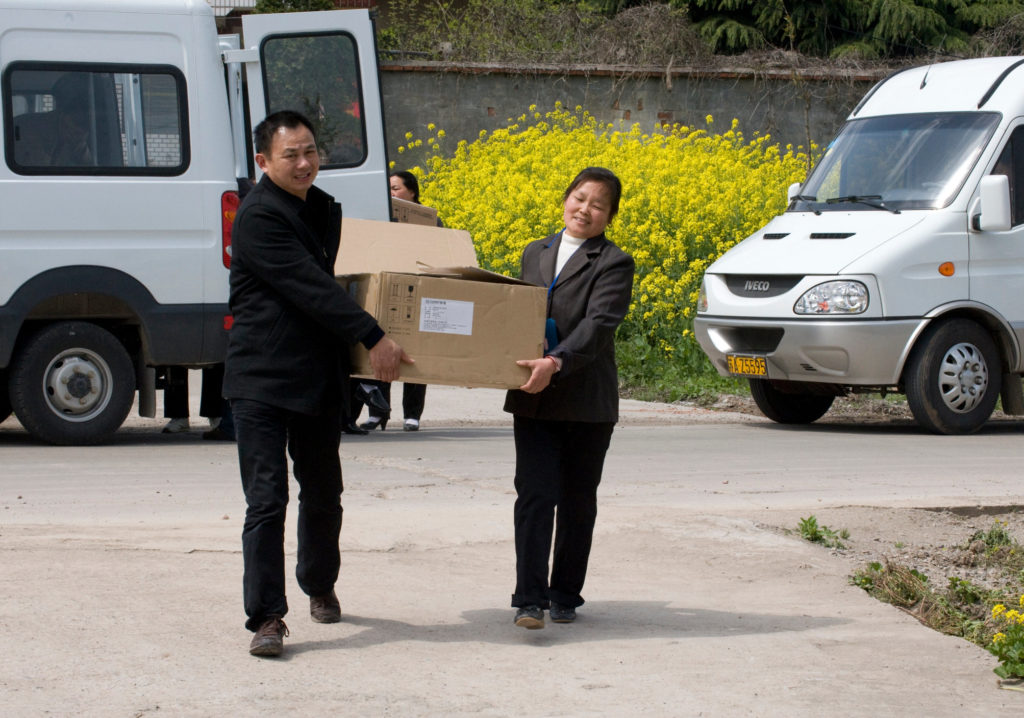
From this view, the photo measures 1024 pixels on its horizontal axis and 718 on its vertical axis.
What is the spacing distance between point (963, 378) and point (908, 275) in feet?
2.95

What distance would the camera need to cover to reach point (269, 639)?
15.5 ft

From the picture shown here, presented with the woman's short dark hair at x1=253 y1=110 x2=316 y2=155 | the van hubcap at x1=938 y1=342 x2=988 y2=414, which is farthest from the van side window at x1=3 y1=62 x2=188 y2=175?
the van hubcap at x1=938 y1=342 x2=988 y2=414

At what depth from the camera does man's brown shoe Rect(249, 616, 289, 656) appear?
4.72 meters

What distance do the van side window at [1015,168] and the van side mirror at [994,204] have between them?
14.5 inches

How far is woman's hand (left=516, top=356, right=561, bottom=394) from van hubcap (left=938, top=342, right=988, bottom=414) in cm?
635

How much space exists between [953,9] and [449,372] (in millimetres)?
23931

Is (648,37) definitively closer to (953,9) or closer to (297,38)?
(953,9)

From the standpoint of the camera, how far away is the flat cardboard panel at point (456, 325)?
16.5ft

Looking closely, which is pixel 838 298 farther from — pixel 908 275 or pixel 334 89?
pixel 334 89

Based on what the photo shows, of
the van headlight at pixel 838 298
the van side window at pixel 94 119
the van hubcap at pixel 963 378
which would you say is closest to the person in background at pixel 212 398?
the van side window at pixel 94 119

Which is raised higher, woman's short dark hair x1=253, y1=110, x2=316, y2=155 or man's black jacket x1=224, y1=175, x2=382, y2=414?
woman's short dark hair x1=253, y1=110, x2=316, y2=155

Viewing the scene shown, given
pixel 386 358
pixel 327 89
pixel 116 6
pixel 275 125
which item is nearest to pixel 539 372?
pixel 386 358

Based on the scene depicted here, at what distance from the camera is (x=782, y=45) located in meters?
26.3

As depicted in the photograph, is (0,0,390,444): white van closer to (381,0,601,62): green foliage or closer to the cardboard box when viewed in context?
the cardboard box
